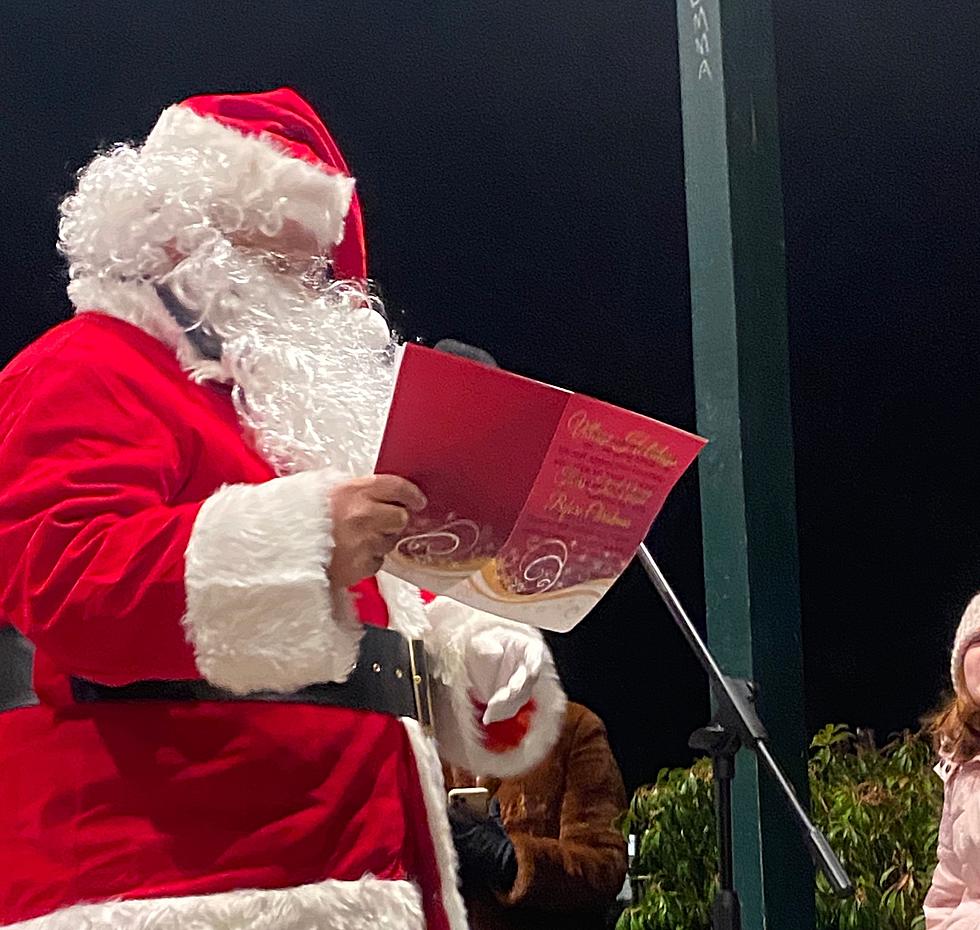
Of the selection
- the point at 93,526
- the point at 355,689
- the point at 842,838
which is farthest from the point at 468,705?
the point at 842,838

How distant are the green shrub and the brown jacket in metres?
0.22

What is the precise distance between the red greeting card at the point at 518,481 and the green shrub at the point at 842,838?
169cm

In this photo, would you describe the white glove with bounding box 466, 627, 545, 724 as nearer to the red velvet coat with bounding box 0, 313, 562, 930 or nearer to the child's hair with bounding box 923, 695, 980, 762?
the red velvet coat with bounding box 0, 313, 562, 930

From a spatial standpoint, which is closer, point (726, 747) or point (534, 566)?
point (534, 566)

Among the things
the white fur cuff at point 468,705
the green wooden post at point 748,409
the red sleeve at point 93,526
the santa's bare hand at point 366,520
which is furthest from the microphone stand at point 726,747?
the green wooden post at point 748,409

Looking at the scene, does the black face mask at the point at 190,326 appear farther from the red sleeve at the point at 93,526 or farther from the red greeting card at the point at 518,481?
the red greeting card at the point at 518,481

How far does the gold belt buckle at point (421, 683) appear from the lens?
1176 mm

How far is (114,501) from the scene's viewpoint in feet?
3.23

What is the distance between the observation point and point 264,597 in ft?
3.21

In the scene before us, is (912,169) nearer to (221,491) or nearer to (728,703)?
(728,703)

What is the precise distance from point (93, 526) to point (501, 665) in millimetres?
403

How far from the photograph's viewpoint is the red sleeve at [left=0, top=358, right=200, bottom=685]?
3.10 feet

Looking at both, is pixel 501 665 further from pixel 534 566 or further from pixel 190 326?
pixel 190 326

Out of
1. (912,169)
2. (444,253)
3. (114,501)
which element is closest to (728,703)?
(114,501)
